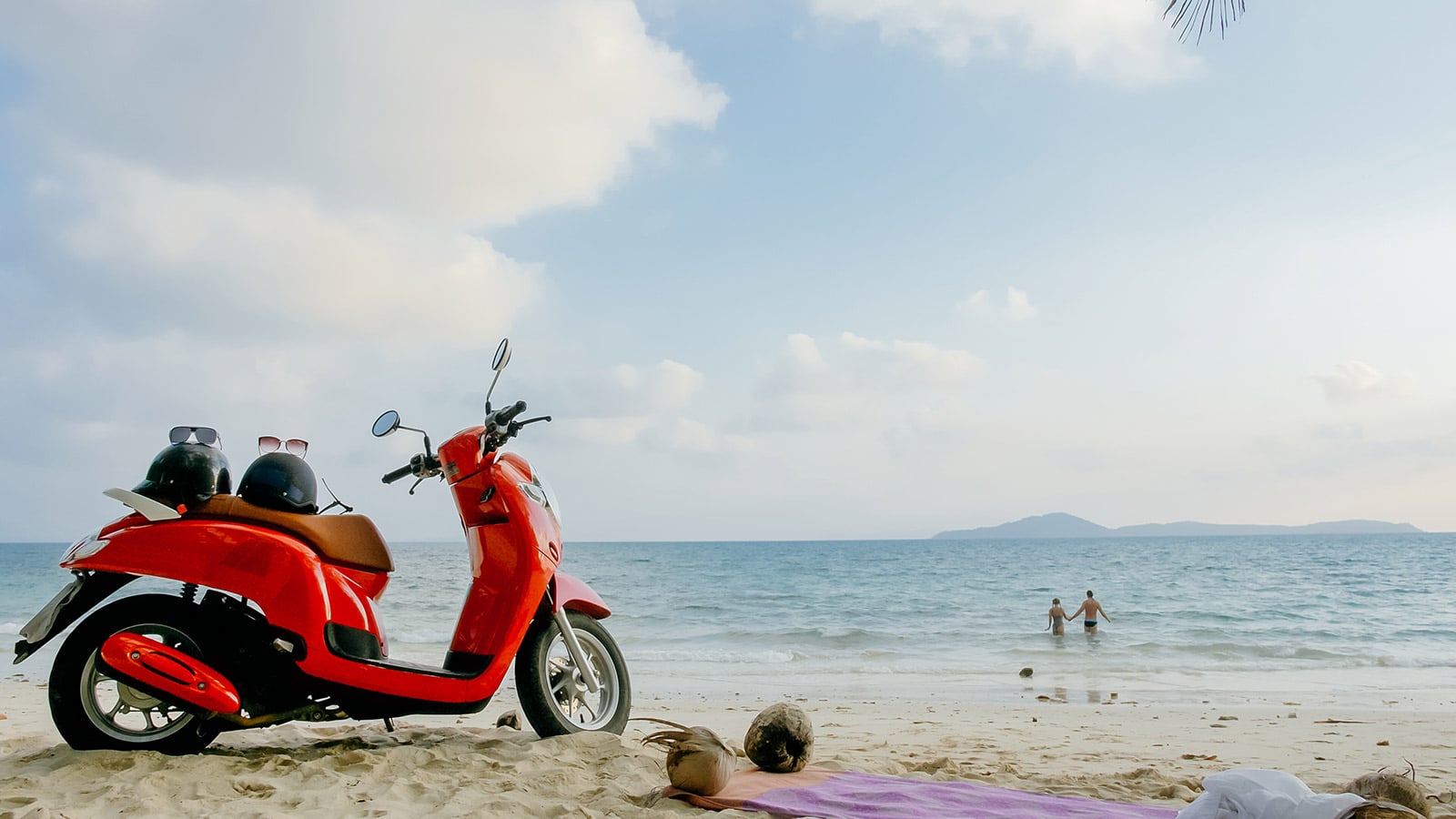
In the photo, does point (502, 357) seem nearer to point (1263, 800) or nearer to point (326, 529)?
point (326, 529)

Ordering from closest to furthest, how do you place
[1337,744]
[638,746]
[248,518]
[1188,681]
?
[248,518]
[638,746]
[1337,744]
[1188,681]

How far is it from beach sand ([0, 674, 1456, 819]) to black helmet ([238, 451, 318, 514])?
3.15 ft

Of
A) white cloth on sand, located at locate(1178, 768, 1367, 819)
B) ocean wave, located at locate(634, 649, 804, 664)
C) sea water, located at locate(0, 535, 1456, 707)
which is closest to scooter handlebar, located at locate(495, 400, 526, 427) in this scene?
white cloth on sand, located at locate(1178, 768, 1367, 819)

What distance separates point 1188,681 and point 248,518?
360 inches

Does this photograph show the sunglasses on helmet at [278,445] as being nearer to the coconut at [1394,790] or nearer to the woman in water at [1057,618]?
the coconut at [1394,790]

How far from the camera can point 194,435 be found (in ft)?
12.5

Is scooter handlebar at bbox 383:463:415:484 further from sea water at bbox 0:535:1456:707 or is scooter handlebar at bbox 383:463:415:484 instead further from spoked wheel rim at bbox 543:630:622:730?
sea water at bbox 0:535:1456:707

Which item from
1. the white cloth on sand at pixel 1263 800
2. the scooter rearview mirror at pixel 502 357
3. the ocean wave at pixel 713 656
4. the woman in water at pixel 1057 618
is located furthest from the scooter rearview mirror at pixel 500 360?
the woman in water at pixel 1057 618

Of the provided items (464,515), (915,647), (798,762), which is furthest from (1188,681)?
(464,515)

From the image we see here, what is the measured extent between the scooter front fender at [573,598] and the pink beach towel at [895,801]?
101 centimetres

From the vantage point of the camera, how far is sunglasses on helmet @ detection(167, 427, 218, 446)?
3.77 meters

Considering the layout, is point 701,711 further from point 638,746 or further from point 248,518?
point 248,518

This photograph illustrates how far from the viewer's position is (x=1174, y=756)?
5.14m

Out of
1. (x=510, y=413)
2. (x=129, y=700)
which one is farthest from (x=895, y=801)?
(x=129, y=700)
